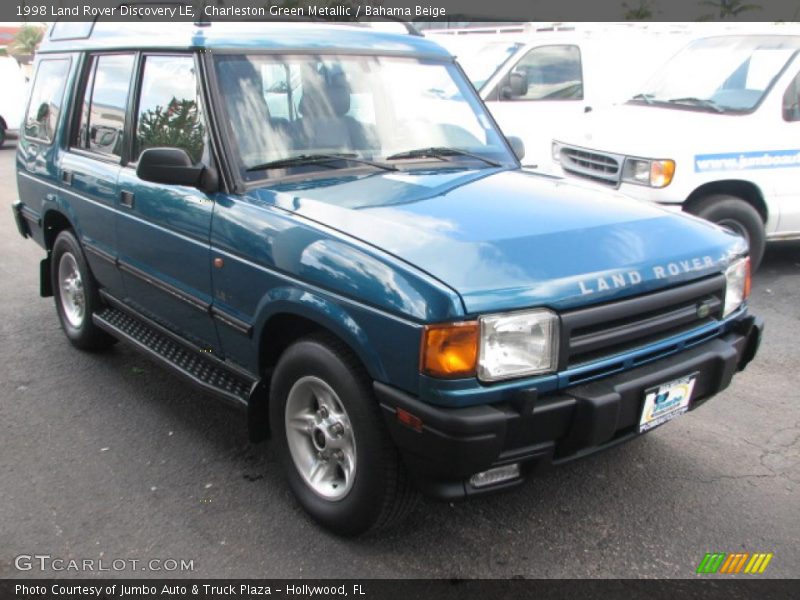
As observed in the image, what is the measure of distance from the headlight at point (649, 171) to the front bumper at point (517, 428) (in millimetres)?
3560

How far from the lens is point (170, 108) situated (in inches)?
145

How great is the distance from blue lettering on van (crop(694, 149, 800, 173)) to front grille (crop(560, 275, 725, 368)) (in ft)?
11.2

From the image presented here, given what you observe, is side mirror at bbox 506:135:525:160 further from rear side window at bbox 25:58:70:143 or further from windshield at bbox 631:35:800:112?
windshield at bbox 631:35:800:112

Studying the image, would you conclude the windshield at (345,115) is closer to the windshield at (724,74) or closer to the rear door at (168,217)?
the rear door at (168,217)

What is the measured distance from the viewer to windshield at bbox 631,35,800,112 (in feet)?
21.4

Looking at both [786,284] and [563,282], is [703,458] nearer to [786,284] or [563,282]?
[563,282]

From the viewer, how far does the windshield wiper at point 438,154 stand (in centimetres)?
366

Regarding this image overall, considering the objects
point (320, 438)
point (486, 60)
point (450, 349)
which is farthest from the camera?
point (486, 60)

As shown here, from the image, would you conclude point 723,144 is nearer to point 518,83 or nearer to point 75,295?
point 518,83

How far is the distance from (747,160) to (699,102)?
83 cm

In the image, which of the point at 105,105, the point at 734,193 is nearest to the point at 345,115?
the point at 105,105

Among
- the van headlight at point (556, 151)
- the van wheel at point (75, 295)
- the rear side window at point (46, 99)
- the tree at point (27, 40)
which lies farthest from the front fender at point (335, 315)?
the tree at point (27, 40)

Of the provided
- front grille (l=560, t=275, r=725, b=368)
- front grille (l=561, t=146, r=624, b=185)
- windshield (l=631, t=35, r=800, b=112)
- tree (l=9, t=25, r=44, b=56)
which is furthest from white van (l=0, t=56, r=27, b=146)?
tree (l=9, t=25, r=44, b=56)

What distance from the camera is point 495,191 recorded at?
3.27 m
